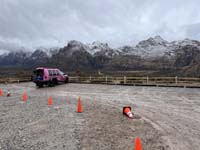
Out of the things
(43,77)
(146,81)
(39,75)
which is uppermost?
(39,75)

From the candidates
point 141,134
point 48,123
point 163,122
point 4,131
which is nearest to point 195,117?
point 163,122

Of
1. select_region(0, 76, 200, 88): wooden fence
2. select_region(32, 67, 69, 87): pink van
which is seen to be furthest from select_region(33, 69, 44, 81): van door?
select_region(0, 76, 200, 88): wooden fence

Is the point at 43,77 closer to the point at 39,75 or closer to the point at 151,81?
the point at 39,75

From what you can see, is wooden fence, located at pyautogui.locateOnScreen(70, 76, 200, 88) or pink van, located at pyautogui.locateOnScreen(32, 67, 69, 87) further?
wooden fence, located at pyautogui.locateOnScreen(70, 76, 200, 88)

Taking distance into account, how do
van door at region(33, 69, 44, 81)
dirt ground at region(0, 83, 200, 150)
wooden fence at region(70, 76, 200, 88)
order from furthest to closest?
wooden fence at region(70, 76, 200, 88)
van door at region(33, 69, 44, 81)
dirt ground at region(0, 83, 200, 150)

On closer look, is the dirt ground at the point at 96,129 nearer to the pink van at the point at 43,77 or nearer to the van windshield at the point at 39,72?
the pink van at the point at 43,77

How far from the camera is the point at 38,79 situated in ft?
79.0

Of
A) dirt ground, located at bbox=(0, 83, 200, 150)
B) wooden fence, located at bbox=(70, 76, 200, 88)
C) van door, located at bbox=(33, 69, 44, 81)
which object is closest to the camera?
dirt ground, located at bbox=(0, 83, 200, 150)

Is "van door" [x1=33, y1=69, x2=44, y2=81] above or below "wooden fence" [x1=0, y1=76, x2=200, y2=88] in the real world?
above

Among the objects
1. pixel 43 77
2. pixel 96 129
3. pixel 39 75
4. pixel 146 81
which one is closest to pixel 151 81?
pixel 146 81

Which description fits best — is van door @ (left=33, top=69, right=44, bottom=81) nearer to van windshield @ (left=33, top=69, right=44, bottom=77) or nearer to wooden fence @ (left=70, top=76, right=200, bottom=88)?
van windshield @ (left=33, top=69, right=44, bottom=77)

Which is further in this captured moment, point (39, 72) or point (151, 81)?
point (151, 81)

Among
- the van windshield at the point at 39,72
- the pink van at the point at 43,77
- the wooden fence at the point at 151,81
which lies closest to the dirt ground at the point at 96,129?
the pink van at the point at 43,77

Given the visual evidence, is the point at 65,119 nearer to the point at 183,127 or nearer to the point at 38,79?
the point at 183,127
